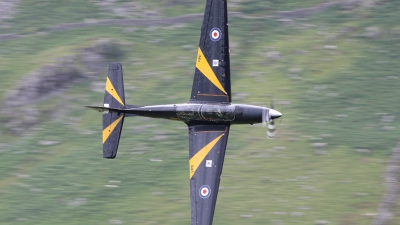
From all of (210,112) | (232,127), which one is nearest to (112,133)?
(210,112)

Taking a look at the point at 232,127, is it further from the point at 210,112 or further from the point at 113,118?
the point at 113,118

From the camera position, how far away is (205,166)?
33.2 meters

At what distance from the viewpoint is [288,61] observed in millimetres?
45312

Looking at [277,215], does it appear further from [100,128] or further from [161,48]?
[161,48]

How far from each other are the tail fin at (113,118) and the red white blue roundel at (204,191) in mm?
4128

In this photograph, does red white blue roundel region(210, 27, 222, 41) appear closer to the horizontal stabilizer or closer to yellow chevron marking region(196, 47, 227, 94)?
yellow chevron marking region(196, 47, 227, 94)

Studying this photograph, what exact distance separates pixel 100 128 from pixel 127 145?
7.11ft

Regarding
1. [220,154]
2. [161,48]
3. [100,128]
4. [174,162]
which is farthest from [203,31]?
[161,48]

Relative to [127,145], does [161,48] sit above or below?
above

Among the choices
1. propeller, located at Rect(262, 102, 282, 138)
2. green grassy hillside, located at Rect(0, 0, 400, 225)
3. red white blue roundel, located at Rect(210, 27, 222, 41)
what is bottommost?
green grassy hillside, located at Rect(0, 0, 400, 225)

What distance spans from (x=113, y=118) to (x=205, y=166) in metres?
4.38

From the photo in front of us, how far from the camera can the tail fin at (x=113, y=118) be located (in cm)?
3453

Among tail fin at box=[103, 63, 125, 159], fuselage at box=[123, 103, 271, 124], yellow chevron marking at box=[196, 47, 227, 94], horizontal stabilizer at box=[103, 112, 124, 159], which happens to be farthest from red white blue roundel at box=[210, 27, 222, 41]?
horizontal stabilizer at box=[103, 112, 124, 159]

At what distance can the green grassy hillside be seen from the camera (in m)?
37.5
